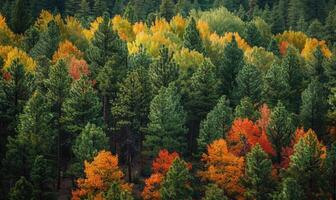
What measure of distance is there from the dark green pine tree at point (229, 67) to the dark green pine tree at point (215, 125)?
455 inches

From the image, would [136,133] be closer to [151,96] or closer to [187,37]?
[151,96]

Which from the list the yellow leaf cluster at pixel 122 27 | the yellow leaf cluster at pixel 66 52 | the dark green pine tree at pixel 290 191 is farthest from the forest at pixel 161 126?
the yellow leaf cluster at pixel 122 27

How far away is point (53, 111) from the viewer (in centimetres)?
6775

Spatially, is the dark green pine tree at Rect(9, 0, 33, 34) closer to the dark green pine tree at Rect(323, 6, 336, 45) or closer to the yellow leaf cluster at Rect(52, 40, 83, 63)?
the yellow leaf cluster at Rect(52, 40, 83, 63)

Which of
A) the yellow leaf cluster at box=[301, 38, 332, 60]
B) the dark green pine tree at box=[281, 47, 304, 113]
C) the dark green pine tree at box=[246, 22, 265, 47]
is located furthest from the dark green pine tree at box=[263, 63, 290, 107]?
the dark green pine tree at box=[246, 22, 265, 47]

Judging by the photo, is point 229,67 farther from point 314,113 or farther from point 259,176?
point 259,176

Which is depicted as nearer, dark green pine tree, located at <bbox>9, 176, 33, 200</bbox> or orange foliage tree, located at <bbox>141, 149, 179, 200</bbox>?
dark green pine tree, located at <bbox>9, 176, 33, 200</bbox>

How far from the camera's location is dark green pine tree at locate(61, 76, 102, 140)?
62531 millimetres

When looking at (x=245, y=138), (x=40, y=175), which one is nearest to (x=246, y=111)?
(x=245, y=138)

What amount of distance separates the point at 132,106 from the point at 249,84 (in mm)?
17983

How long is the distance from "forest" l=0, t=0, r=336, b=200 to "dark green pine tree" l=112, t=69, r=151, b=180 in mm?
176

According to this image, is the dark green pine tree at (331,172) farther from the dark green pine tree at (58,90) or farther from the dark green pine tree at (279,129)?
the dark green pine tree at (58,90)

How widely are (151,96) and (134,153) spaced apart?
390 inches

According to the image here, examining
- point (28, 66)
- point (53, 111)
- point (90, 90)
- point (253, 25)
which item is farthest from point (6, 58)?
point (253, 25)
